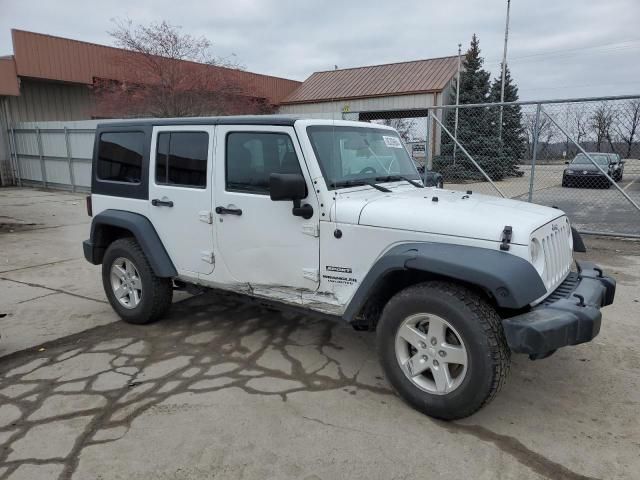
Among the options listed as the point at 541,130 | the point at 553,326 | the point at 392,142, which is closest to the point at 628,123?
the point at 541,130

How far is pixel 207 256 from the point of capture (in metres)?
4.07

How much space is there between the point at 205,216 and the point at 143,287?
1038mm

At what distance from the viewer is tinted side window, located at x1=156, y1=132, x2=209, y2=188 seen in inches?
158

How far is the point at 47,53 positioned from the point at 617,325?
19.7m

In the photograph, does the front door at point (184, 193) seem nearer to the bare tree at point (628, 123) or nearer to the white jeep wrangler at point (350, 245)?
the white jeep wrangler at point (350, 245)

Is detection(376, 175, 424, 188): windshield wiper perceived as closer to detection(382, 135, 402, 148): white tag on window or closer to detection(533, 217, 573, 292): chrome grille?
detection(382, 135, 402, 148): white tag on window

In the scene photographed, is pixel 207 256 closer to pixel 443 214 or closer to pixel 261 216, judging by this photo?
pixel 261 216

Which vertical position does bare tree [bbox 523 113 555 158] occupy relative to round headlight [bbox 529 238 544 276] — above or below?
above

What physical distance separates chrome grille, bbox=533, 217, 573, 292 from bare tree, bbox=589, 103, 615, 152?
549 centimetres

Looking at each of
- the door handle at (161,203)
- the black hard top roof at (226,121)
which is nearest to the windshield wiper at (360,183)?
the black hard top roof at (226,121)

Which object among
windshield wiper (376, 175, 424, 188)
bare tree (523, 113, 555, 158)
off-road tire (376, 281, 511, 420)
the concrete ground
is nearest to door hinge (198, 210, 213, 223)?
the concrete ground

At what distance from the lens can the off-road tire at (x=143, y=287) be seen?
4.44 m

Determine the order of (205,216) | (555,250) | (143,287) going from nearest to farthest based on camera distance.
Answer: (555,250), (205,216), (143,287)

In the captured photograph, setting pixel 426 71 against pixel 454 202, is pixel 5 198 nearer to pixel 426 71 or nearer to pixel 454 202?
pixel 454 202
